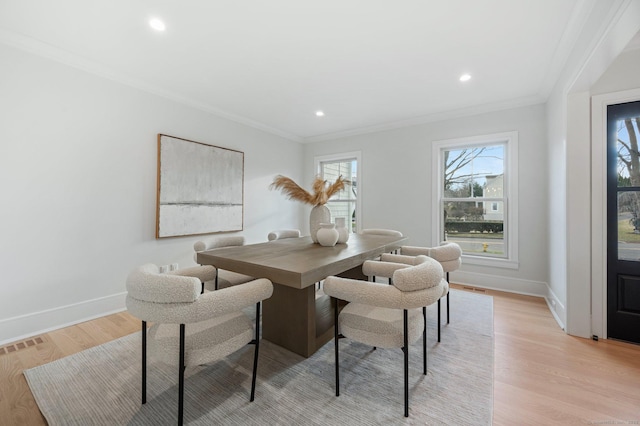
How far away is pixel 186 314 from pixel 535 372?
2229mm

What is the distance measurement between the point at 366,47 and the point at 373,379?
259 cm

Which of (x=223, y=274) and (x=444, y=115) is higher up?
(x=444, y=115)

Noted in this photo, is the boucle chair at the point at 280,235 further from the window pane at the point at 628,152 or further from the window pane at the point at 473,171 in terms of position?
the window pane at the point at 628,152

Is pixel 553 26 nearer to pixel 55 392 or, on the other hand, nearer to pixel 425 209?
pixel 425 209

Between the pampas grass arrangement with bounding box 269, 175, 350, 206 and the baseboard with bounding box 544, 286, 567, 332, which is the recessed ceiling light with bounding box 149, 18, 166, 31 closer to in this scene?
the pampas grass arrangement with bounding box 269, 175, 350, 206

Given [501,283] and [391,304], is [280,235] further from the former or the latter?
[501,283]

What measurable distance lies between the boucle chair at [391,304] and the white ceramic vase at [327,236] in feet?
2.51

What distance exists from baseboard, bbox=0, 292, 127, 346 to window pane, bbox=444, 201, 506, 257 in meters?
4.38

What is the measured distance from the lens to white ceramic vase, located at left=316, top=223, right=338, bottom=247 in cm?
226

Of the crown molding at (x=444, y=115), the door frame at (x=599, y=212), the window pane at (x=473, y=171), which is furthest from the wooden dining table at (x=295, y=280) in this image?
the crown molding at (x=444, y=115)

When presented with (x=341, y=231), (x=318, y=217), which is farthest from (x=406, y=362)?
(x=318, y=217)

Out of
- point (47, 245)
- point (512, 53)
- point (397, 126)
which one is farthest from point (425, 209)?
point (47, 245)

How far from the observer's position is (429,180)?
12.7ft

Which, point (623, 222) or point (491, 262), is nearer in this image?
point (623, 222)
